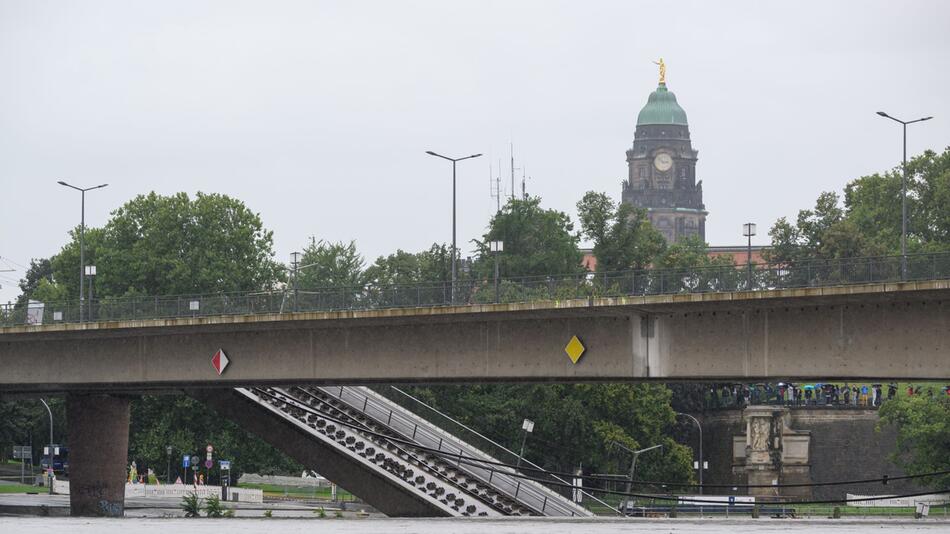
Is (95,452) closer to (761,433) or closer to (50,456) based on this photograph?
(50,456)

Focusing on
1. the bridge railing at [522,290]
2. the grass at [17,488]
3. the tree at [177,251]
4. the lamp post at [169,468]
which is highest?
the tree at [177,251]

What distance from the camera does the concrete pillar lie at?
232 ft

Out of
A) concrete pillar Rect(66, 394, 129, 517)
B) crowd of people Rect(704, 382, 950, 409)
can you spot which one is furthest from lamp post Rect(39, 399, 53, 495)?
crowd of people Rect(704, 382, 950, 409)

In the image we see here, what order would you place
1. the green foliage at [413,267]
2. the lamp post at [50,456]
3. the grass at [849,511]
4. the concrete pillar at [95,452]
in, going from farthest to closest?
the green foliage at [413,267], the lamp post at [50,456], the concrete pillar at [95,452], the grass at [849,511]

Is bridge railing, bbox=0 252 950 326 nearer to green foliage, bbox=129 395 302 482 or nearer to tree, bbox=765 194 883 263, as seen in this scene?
green foliage, bbox=129 395 302 482

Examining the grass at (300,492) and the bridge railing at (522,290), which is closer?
the bridge railing at (522,290)

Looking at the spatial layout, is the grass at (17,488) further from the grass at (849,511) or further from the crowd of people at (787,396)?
the crowd of people at (787,396)

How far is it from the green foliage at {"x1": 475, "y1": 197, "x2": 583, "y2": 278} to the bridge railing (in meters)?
62.5

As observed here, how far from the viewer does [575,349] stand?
173ft

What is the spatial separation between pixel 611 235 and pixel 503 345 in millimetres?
88880

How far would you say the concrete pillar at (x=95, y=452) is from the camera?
7056 cm

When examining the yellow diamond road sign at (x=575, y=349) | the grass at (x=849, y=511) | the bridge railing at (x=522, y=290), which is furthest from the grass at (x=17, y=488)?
the yellow diamond road sign at (x=575, y=349)

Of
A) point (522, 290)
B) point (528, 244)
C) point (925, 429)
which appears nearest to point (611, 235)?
point (528, 244)

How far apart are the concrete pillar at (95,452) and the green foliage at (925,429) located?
44.3m
